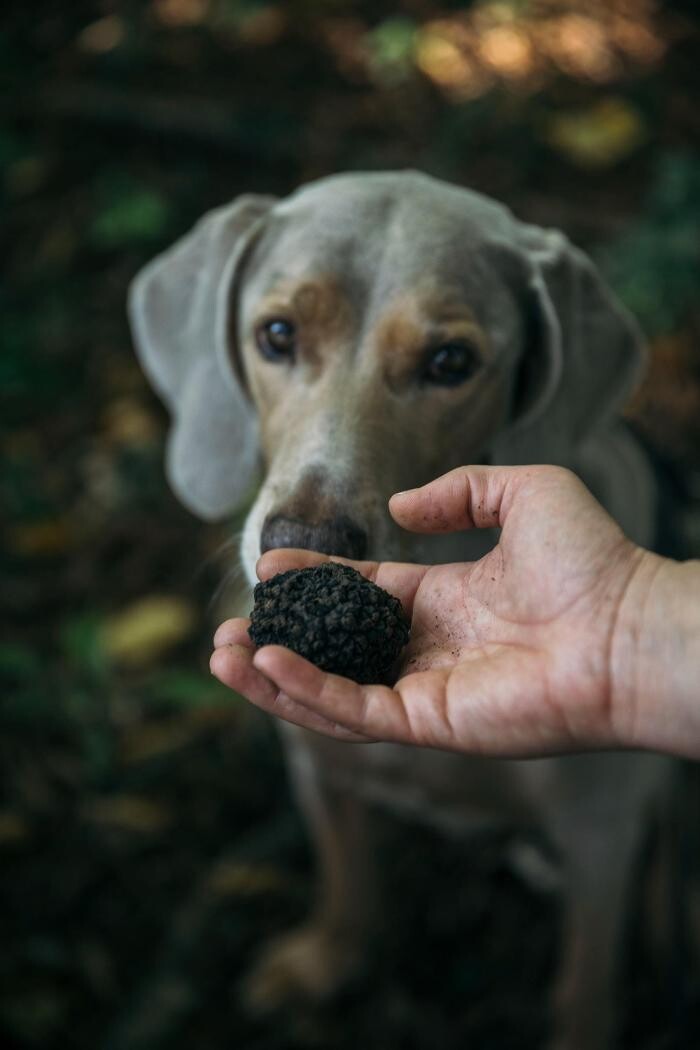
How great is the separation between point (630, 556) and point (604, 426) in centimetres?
97

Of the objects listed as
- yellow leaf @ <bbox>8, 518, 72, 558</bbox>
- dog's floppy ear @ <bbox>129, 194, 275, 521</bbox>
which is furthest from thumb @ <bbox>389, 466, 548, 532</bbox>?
yellow leaf @ <bbox>8, 518, 72, 558</bbox>

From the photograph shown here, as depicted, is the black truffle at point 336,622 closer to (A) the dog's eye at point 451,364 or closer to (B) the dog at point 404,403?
(B) the dog at point 404,403

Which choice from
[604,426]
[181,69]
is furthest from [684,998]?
[181,69]

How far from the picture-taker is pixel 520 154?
4613mm

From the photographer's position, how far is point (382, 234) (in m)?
2.06

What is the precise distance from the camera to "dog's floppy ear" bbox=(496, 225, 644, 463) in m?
2.16

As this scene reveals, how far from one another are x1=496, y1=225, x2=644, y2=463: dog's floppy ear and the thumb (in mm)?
657

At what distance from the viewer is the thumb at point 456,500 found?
1500mm

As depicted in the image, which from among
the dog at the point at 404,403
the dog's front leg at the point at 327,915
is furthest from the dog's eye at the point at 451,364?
the dog's front leg at the point at 327,915

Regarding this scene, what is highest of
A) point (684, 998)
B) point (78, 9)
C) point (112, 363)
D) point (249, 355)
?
point (78, 9)

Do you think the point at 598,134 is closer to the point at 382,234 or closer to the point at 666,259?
the point at 666,259

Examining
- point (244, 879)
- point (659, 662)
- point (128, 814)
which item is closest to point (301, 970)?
point (244, 879)

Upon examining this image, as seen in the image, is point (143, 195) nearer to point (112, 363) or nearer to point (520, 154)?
point (112, 363)

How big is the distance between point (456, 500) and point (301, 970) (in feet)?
5.82
